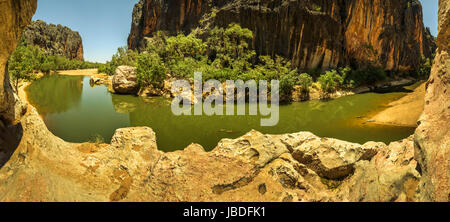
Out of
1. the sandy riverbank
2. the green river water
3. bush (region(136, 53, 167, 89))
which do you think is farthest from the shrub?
bush (region(136, 53, 167, 89))

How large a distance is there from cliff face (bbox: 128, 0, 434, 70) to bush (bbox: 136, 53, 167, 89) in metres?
11.2

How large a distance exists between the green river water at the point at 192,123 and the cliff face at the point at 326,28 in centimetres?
1002

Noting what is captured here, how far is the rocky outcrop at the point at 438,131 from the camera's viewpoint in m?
2.58

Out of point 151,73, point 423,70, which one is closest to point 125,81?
point 151,73

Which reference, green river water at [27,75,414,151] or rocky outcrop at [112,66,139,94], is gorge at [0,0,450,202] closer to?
green river water at [27,75,414,151]

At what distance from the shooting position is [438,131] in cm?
297

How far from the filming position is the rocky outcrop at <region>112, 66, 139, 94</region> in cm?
2016

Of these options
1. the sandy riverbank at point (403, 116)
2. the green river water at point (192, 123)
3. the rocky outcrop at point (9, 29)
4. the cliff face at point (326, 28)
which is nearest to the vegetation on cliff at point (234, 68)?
the cliff face at point (326, 28)

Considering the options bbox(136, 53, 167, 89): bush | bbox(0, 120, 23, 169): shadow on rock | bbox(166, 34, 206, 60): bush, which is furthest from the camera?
bbox(166, 34, 206, 60): bush

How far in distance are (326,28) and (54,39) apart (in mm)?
82573

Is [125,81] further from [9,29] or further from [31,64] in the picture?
[9,29]
